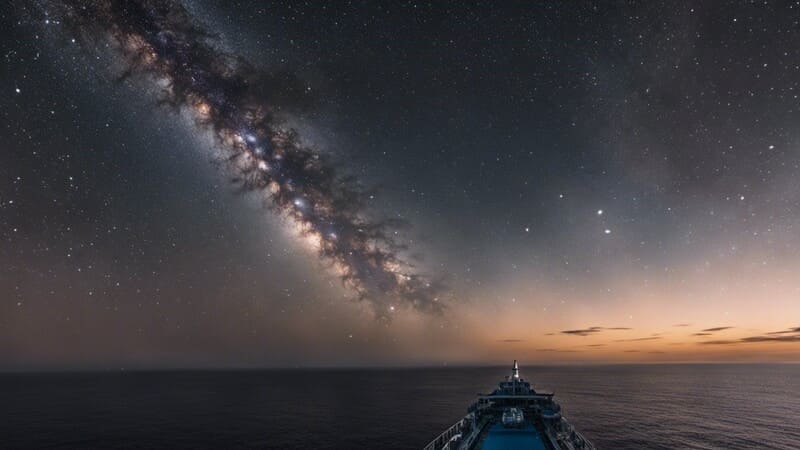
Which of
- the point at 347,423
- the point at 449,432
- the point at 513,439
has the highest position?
the point at 513,439

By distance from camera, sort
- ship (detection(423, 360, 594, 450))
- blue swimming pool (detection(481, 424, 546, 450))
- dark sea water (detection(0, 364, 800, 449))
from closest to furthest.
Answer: blue swimming pool (detection(481, 424, 546, 450))
ship (detection(423, 360, 594, 450))
dark sea water (detection(0, 364, 800, 449))

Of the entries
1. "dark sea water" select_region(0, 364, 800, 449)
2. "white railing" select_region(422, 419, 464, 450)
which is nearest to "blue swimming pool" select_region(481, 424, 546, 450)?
"white railing" select_region(422, 419, 464, 450)

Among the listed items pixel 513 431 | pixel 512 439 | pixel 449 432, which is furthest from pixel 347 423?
pixel 512 439

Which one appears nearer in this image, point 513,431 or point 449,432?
point 513,431

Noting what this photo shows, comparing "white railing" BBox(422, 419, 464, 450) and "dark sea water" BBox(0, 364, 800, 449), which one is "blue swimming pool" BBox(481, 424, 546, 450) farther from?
"dark sea water" BBox(0, 364, 800, 449)

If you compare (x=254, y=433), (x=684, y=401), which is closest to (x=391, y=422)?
(x=254, y=433)

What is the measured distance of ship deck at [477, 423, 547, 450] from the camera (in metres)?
33.1

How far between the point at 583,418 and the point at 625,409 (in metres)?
24.3

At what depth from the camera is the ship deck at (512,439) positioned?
33062 millimetres

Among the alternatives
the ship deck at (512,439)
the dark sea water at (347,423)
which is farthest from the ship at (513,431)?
the dark sea water at (347,423)

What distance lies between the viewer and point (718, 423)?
3851 inches

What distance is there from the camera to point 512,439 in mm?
35281

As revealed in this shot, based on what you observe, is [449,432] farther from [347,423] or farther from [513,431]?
[347,423]

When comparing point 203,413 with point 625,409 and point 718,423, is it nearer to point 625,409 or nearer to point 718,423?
point 625,409
